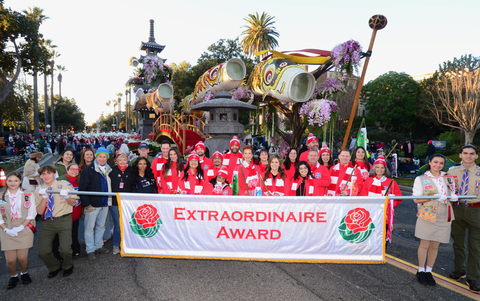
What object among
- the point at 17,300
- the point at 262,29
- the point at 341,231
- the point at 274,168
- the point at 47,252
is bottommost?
the point at 17,300

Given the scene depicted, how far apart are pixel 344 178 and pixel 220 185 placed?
2386 millimetres

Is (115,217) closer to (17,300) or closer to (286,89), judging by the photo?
(17,300)

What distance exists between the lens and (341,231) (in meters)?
3.93

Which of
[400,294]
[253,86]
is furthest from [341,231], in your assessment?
[253,86]

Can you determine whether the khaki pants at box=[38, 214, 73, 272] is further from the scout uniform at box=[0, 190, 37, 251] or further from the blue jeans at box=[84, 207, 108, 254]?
the blue jeans at box=[84, 207, 108, 254]

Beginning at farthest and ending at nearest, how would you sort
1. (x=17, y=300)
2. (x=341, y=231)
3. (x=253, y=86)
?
1. (x=253, y=86)
2. (x=341, y=231)
3. (x=17, y=300)

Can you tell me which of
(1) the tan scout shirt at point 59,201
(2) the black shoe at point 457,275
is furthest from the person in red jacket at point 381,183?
(1) the tan scout shirt at point 59,201

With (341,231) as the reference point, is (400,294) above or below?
below

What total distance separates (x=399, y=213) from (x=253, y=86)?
26.4 ft

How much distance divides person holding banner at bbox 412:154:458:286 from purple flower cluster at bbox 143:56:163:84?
1866cm

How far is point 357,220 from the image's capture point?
3.93 metres

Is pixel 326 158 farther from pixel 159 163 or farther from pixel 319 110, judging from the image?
pixel 319 110

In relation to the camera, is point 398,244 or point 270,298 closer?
point 270,298

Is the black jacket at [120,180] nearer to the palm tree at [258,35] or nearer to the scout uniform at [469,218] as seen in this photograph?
the scout uniform at [469,218]
